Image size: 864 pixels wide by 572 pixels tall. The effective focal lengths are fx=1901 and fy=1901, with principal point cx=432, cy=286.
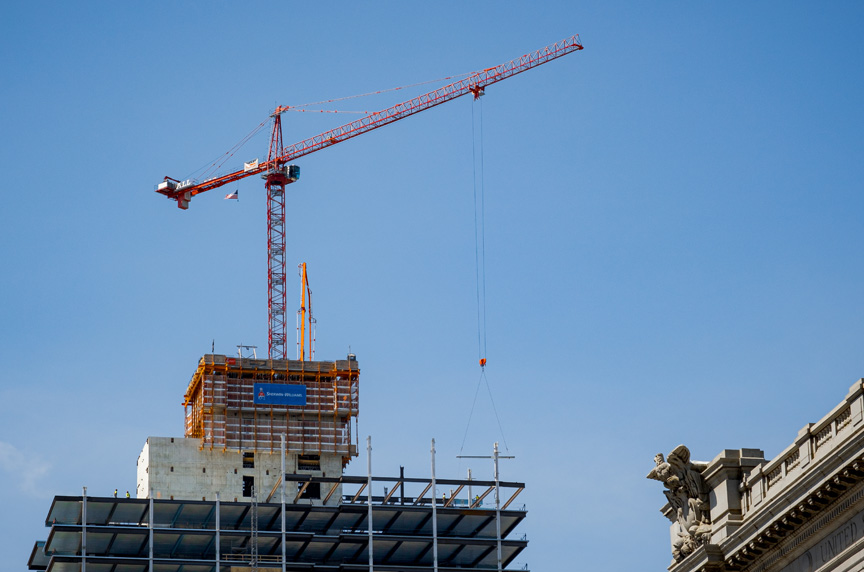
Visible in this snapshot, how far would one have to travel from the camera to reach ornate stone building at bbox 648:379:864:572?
77.2 meters

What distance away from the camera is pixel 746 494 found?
88.1 m

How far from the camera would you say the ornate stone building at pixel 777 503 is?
77250 mm

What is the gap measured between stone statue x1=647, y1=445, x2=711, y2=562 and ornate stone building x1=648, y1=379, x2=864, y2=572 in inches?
1.9

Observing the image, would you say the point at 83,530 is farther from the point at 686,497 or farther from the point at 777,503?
the point at 777,503

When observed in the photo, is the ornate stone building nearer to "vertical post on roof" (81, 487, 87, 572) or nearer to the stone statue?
the stone statue

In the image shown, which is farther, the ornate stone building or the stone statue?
the stone statue

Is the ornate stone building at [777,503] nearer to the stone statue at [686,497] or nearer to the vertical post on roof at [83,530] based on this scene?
the stone statue at [686,497]

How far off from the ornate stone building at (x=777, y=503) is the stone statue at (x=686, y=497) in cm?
5

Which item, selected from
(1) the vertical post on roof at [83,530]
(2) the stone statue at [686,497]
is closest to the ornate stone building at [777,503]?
(2) the stone statue at [686,497]

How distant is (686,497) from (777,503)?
10.4 metres

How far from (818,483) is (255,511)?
124519 mm

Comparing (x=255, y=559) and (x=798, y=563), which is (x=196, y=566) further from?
(x=798, y=563)

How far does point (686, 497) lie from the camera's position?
93062 mm

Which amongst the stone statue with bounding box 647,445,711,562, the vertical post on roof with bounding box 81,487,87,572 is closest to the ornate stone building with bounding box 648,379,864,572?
the stone statue with bounding box 647,445,711,562
